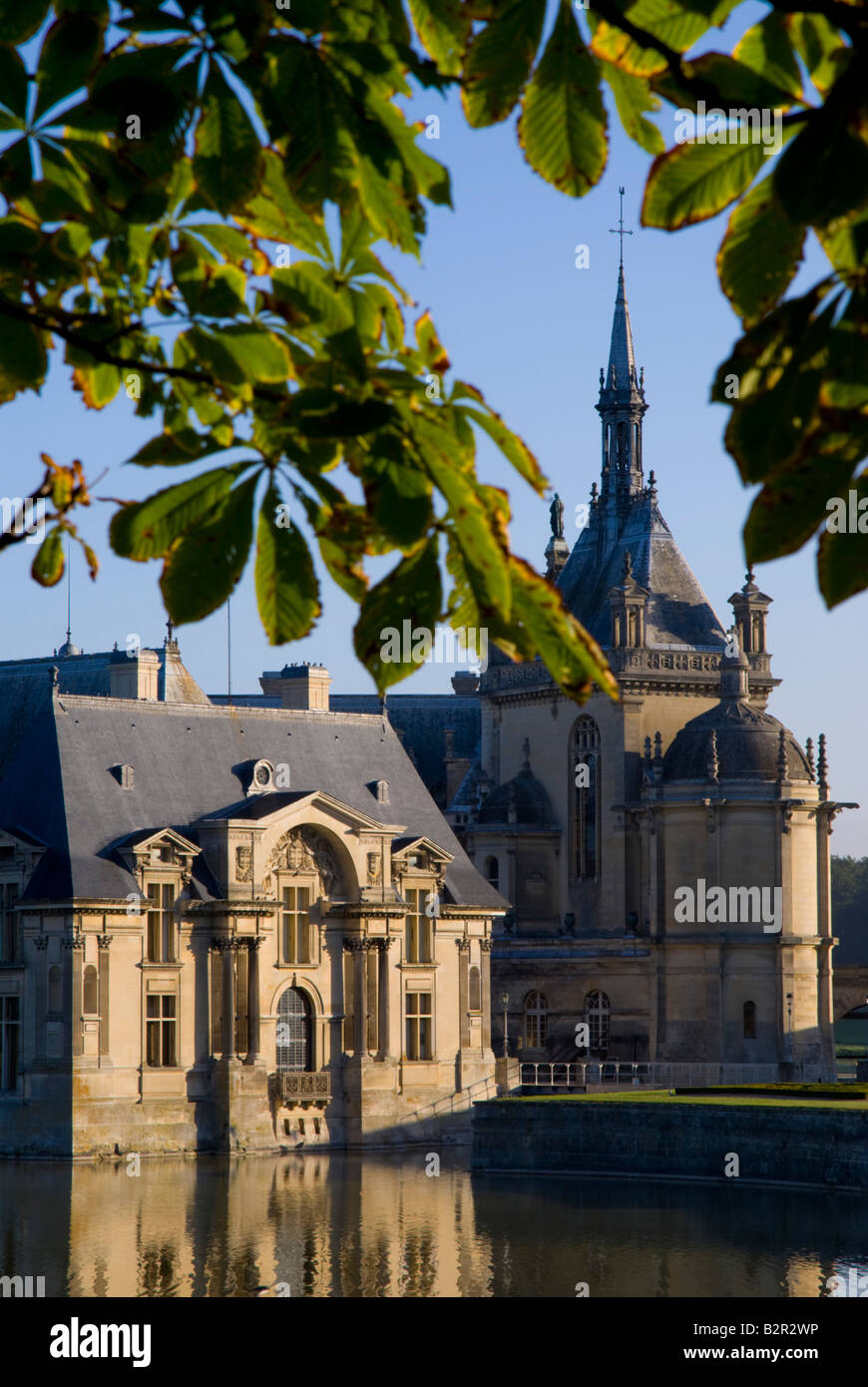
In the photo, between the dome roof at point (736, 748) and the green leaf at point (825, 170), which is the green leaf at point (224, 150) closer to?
the green leaf at point (825, 170)

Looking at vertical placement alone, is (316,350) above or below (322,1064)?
above

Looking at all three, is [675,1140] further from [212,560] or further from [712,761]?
[212,560]

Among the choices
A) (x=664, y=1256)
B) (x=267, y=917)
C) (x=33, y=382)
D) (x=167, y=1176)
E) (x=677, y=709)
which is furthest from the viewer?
(x=677, y=709)

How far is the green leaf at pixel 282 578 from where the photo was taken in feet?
15.0

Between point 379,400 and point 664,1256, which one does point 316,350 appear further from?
point 664,1256

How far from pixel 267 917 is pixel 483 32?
185 ft

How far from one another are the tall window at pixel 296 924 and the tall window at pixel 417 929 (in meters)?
3.54

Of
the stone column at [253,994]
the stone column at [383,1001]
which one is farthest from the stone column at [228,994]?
the stone column at [383,1001]

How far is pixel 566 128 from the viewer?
4520 mm

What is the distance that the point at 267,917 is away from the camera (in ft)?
197

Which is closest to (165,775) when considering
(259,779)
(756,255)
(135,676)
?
(259,779)

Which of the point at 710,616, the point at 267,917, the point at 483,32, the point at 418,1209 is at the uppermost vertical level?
the point at 710,616

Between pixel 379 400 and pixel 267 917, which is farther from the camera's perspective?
pixel 267 917
